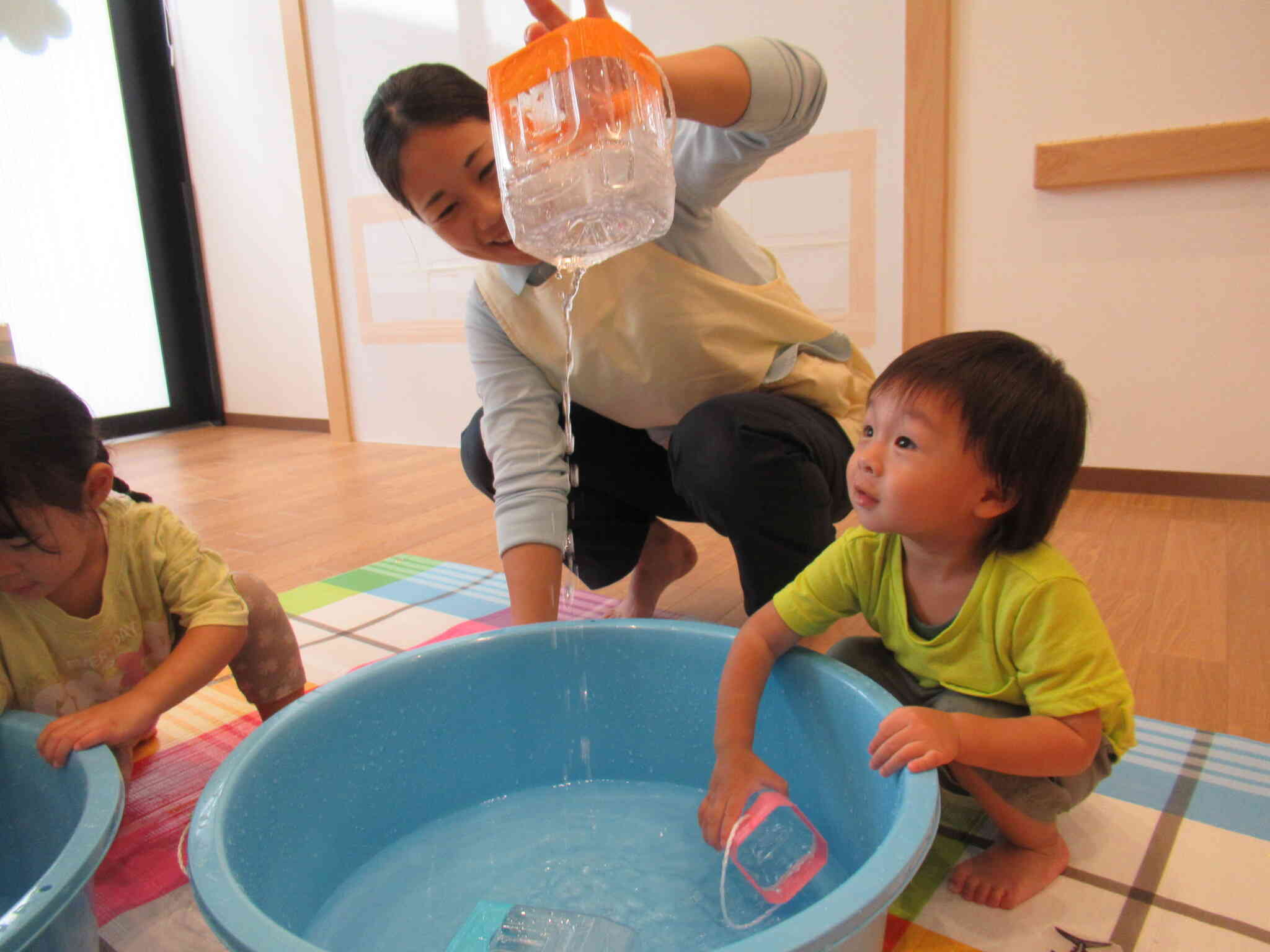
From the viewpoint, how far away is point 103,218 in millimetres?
2908

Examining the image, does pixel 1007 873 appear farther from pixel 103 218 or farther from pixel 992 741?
pixel 103 218

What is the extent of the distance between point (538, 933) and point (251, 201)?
2.81 m

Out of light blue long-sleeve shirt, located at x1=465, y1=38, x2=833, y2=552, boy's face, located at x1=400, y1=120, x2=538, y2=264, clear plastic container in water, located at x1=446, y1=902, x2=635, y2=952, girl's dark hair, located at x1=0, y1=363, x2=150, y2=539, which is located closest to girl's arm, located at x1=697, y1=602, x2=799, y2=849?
clear plastic container in water, located at x1=446, y1=902, x2=635, y2=952

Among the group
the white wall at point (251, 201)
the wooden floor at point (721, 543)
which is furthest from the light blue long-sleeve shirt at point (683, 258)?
the white wall at point (251, 201)

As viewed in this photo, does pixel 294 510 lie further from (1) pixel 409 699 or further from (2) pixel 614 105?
(2) pixel 614 105

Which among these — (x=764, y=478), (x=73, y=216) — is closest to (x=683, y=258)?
(x=764, y=478)

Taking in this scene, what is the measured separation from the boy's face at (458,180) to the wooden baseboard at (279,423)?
2230 millimetres

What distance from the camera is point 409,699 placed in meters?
0.77

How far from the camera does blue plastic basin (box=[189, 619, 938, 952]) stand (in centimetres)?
60

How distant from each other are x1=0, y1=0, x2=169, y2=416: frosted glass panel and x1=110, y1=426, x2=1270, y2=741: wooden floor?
1.80 feet

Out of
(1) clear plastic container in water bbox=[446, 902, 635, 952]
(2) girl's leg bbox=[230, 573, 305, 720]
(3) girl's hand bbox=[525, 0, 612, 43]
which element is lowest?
(1) clear plastic container in water bbox=[446, 902, 635, 952]

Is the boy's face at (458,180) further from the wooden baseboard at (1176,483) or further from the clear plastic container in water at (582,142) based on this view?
the wooden baseboard at (1176,483)

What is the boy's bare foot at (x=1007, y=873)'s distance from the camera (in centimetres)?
63

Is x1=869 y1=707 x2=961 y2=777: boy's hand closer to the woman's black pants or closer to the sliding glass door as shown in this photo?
the woman's black pants
